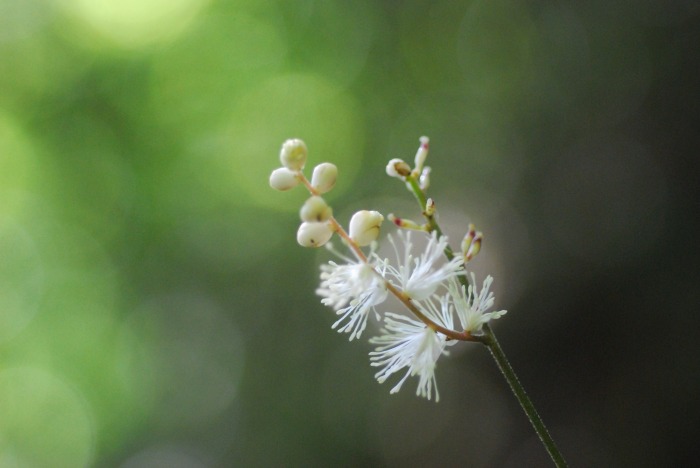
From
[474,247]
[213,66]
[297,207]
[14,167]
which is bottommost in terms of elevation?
[474,247]

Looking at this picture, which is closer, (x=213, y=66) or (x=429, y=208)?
(x=429, y=208)

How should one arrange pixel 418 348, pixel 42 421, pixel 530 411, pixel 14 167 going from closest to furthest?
pixel 530 411, pixel 418 348, pixel 14 167, pixel 42 421

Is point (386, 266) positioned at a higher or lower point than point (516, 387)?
higher

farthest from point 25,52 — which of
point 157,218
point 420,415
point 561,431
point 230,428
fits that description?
point 561,431

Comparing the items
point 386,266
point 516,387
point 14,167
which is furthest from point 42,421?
point 516,387

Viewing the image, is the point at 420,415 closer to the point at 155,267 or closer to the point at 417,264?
the point at 155,267

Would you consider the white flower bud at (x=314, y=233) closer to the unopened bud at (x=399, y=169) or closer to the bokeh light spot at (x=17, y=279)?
the unopened bud at (x=399, y=169)

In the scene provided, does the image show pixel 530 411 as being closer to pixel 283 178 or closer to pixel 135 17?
pixel 283 178

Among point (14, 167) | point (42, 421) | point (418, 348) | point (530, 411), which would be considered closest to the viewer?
point (530, 411)
